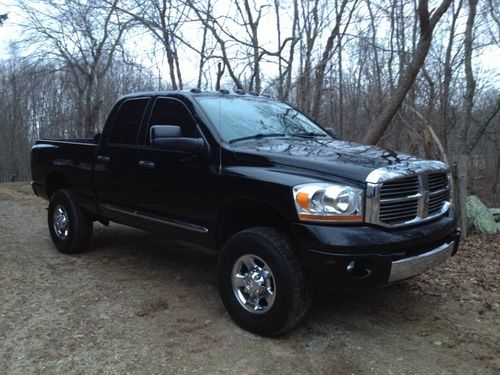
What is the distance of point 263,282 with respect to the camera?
3656 millimetres

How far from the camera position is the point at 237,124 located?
4469 millimetres

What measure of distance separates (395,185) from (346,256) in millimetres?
670

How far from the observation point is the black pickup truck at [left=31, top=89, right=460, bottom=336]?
131 inches

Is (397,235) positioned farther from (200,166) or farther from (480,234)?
(480,234)

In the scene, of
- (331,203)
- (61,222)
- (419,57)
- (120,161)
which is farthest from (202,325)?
(419,57)

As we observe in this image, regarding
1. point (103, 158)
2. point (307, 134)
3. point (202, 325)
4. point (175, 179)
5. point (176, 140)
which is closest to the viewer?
point (202, 325)

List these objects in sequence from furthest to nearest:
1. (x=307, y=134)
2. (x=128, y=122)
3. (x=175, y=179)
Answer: (x=128, y=122) < (x=307, y=134) < (x=175, y=179)

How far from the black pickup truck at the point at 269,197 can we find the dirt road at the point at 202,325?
14.5 inches

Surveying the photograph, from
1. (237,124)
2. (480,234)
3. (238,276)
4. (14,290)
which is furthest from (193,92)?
(480,234)

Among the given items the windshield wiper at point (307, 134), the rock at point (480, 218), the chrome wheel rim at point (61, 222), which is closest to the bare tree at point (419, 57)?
the rock at point (480, 218)

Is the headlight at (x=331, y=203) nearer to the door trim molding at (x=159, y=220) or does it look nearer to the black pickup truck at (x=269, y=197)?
the black pickup truck at (x=269, y=197)

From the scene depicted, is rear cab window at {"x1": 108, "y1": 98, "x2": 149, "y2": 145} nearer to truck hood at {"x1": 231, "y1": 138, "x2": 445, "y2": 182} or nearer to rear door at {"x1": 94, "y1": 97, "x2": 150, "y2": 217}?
rear door at {"x1": 94, "y1": 97, "x2": 150, "y2": 217}

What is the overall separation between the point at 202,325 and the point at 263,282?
68cm

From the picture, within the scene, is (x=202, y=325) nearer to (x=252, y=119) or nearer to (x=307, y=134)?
(x=252, y=119)
